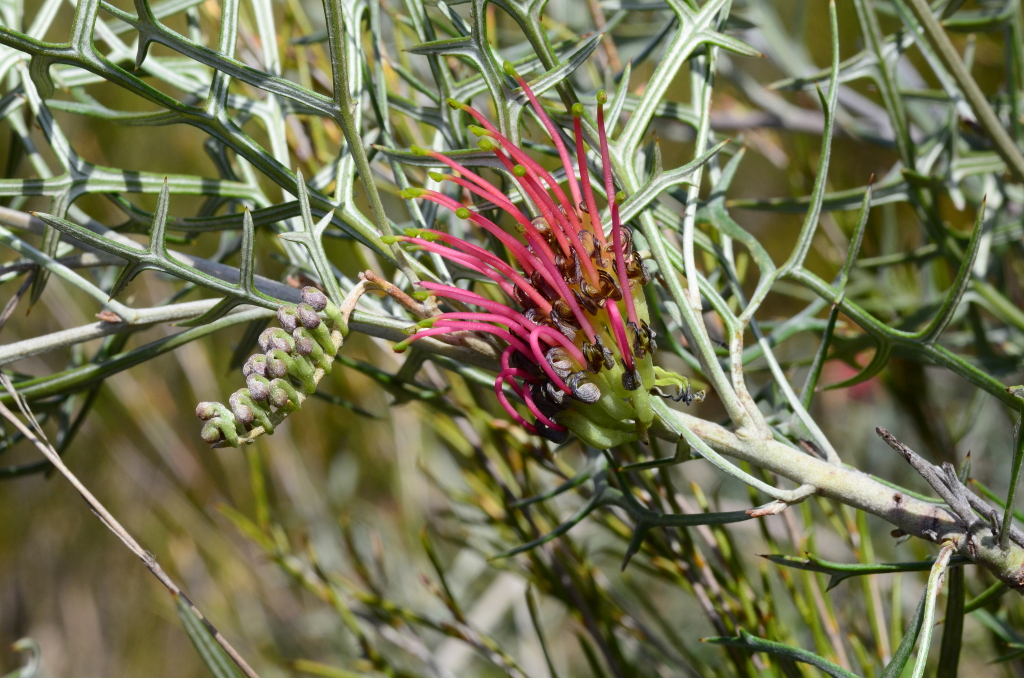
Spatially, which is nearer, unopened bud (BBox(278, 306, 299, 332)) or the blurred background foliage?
unopened bud (BBox(278, 306, 299, 332))

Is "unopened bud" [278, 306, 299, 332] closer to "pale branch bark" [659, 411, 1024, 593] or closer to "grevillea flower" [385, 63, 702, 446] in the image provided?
"grevillea flower" [385, 63, 702, 446]

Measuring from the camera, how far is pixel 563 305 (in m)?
0.35

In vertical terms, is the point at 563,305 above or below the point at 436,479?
above

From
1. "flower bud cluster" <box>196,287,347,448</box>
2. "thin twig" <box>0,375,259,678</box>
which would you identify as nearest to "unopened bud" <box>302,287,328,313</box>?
"flower bud cluster" <box>196,287,347,448</box>

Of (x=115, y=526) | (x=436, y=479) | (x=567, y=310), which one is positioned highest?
(x=567, y=310)

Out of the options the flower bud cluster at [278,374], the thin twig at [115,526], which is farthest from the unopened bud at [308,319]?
the thin twig at [115,526]

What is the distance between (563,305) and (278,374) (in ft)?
0.44

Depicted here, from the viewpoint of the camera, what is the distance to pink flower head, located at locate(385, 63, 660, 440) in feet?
1.10

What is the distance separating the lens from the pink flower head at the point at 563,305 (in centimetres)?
34

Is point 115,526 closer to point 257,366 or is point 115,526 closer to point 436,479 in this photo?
point 257,366

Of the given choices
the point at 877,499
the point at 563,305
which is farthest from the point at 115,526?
the point at 877,499

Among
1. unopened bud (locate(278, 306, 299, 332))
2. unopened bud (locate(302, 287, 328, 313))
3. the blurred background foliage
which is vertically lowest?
the blurred background foliage

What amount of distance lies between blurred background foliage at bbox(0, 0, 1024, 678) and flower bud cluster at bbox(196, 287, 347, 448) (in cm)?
19

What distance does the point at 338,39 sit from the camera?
12.6 inches
